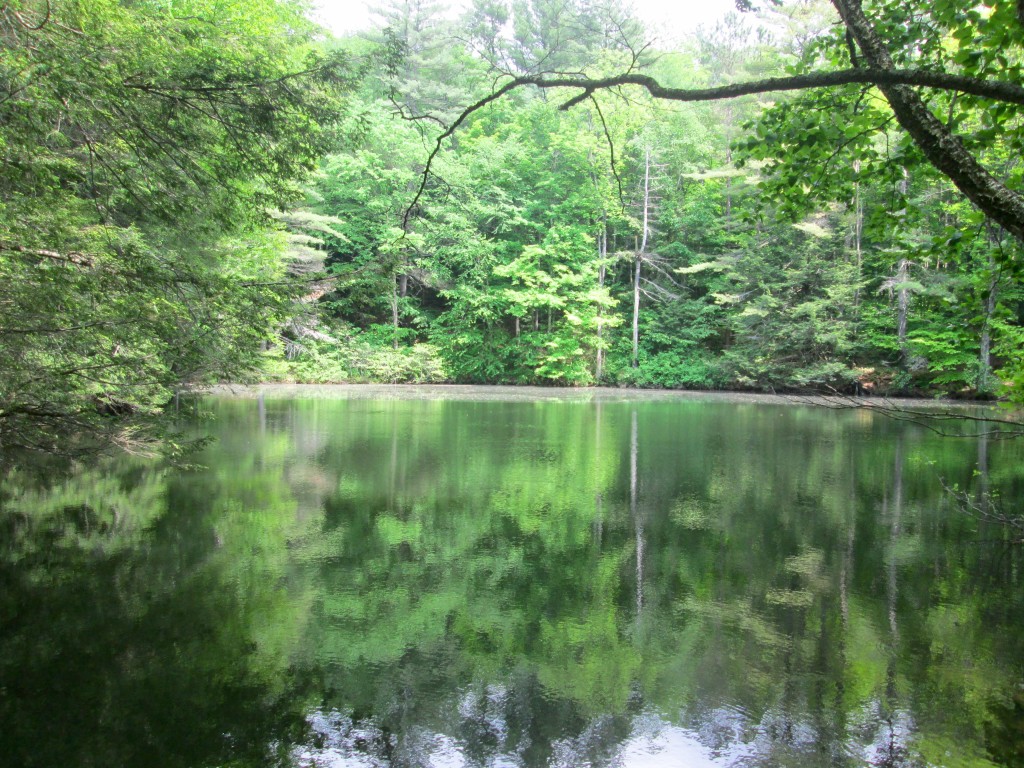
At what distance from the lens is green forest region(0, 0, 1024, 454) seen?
3.30 meters

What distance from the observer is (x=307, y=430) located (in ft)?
44.5

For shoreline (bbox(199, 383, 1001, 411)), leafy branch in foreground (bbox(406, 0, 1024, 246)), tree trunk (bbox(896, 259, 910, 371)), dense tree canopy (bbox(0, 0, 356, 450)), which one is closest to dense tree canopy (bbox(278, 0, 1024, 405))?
tree trunk (bbox(896, 259, 910, 371))

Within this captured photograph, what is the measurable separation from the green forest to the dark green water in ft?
4.46

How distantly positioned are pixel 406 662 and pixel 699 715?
63.6 inches

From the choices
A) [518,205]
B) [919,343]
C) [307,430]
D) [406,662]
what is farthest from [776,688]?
[518,205]

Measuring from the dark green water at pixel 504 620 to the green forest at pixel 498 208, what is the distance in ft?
4.46

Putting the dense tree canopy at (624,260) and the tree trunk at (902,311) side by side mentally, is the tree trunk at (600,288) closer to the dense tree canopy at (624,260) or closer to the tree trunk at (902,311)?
the dense tree canopy at (624,260)

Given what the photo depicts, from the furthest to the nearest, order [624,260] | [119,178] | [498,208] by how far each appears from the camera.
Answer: [624,260]
[498,208]
[119,178]

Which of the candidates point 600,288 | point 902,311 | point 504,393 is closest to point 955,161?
point 504,393

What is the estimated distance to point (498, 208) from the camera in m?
26.8

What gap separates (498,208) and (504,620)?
23.4 m

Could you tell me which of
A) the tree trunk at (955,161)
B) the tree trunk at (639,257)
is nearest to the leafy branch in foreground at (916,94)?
the tree trunk at (955,161)

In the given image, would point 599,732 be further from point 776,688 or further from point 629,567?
point 629,567

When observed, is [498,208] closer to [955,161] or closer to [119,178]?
[119,178]
